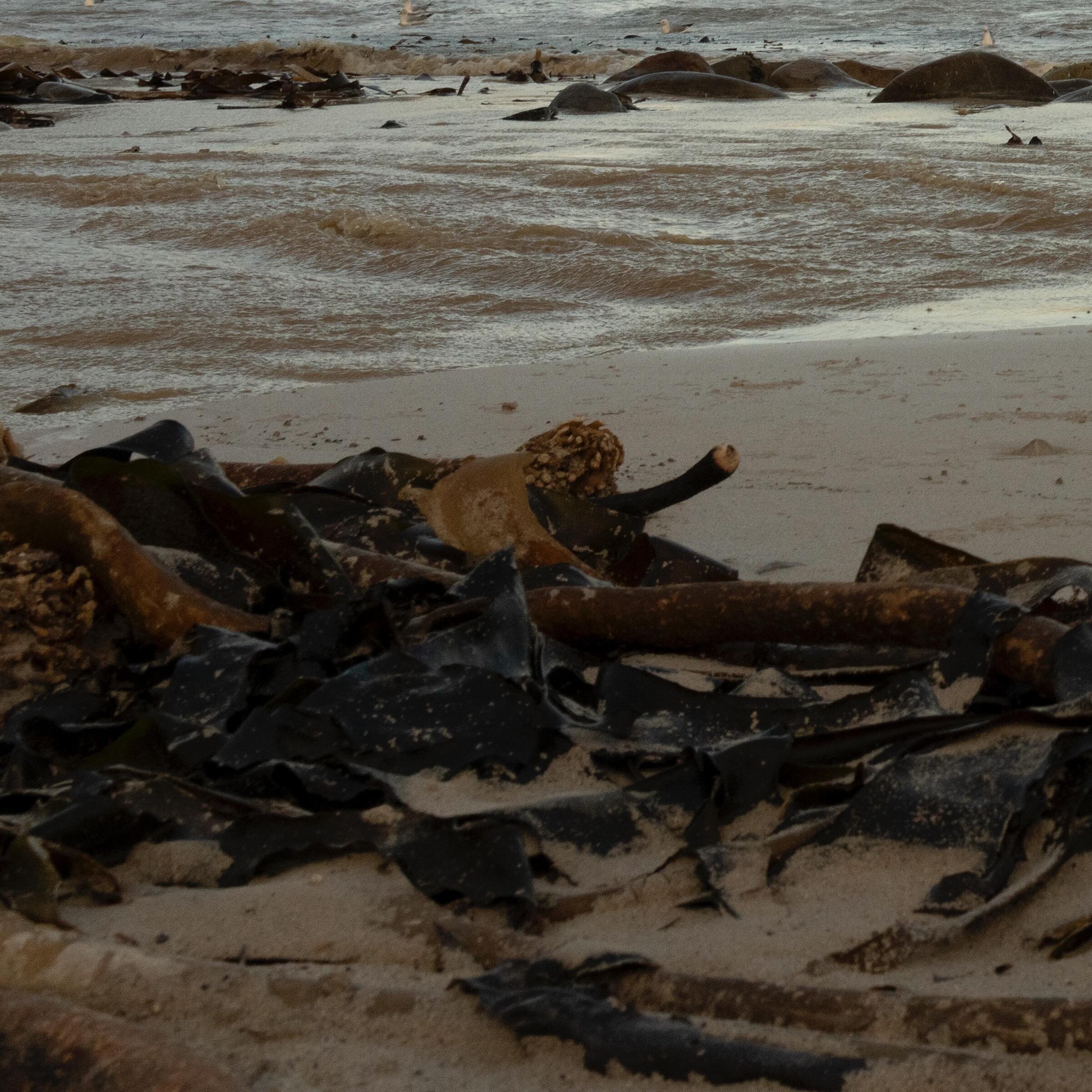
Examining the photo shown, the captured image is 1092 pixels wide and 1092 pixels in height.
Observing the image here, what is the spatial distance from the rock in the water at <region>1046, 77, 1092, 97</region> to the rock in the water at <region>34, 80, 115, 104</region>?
926cm

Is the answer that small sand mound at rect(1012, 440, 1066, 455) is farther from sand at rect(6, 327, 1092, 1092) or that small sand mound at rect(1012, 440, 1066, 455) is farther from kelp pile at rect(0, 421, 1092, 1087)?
sand at rect(6, 327, 1092, 1092)

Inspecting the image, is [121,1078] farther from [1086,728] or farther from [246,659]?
[1086,728]

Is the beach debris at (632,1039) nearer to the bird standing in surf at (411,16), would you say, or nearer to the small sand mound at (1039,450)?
the small sand mound at (1039,450)

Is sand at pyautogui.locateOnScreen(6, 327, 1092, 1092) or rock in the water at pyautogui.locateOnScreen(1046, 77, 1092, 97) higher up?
rock in the water at pyautogui.locateOnScreen(1046, 77, 1092, 97)

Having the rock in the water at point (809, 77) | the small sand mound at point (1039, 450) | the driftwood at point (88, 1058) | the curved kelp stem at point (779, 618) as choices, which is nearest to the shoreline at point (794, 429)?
the small sand mound at point (1039, 450)

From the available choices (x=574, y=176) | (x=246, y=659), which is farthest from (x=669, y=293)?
(x=246, y=659)

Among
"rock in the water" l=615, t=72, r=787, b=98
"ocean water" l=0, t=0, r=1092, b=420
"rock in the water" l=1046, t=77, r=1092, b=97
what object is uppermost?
"rock in the water" l=615, t=72, r=787, b=98

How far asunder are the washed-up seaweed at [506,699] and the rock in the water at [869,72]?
44.3ft

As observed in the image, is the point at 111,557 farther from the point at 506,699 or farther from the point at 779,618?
the point at 779,618

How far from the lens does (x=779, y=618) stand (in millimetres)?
1777

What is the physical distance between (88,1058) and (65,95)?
1397 cm

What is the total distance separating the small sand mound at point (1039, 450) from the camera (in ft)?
9.17

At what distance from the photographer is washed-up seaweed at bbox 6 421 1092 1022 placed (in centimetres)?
134

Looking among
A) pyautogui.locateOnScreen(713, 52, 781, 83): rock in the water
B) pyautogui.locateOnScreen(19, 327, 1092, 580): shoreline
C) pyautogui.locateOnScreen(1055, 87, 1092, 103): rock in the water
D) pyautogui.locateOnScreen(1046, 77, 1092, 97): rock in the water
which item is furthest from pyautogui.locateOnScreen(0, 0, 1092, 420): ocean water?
pyautogui.locateOnScreen(713, 52, 781, 83): rock in the water
